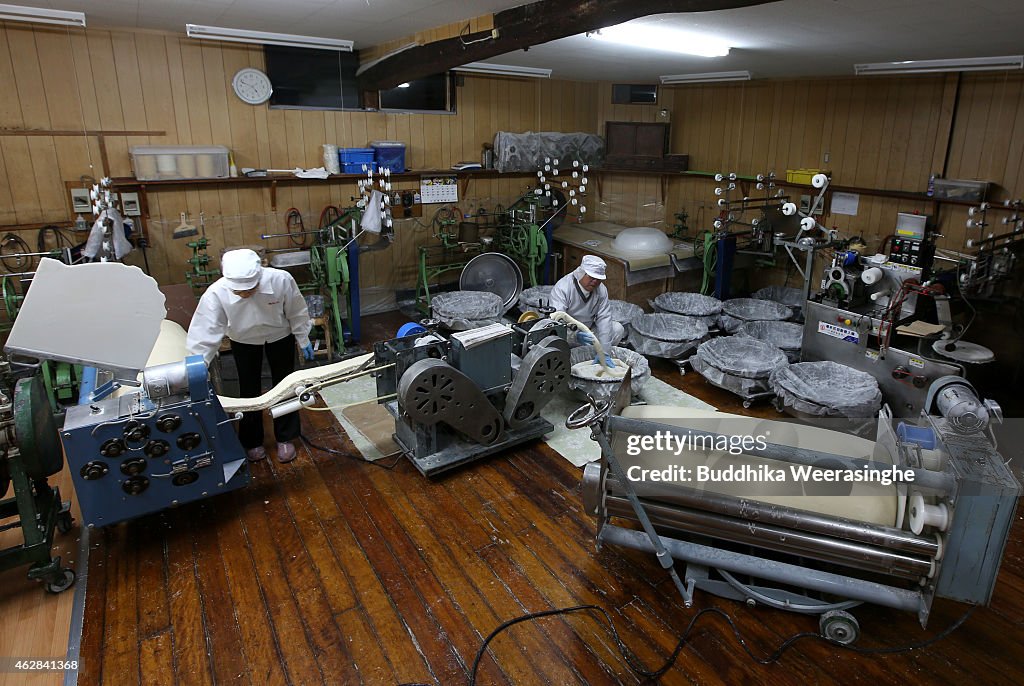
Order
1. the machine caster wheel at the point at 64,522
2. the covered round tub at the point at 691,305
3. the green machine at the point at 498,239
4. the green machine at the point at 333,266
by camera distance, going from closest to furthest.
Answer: the machine caster wheel at the point at 64,522 < the green machine at the point at 333,266 < the covered round tub at the point at 691,305 < the green machine at the point at 498,239

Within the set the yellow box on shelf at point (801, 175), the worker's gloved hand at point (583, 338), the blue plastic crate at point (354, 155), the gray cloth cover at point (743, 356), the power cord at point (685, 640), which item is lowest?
the power cord at point (685, 640)

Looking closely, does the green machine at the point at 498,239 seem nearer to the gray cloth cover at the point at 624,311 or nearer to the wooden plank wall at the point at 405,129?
the wooden plank wall at the point at 405,129

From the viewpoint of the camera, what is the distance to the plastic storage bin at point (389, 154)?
5.99m

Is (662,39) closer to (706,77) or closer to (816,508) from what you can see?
(706,77)

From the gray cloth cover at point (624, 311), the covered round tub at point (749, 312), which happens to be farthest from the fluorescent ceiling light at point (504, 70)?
the covered round tub at point (749, 312)

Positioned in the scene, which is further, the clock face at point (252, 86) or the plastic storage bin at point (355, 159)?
the plastic storage bin at point (355, 159)

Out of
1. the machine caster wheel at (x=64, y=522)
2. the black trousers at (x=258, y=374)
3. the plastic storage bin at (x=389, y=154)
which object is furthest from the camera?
the plastic storage bin at (x=389, y=154)

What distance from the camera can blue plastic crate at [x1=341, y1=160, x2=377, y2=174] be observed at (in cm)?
588

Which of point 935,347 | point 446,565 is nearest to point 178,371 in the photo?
point 446,565

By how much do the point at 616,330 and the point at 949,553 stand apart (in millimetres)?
2542

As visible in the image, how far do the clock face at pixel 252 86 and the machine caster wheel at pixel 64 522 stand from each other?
12.3ft

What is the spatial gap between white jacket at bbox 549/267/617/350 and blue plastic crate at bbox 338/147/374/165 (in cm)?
265

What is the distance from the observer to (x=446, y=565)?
9.19 feet

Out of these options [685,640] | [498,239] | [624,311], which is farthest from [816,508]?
[498,239]
